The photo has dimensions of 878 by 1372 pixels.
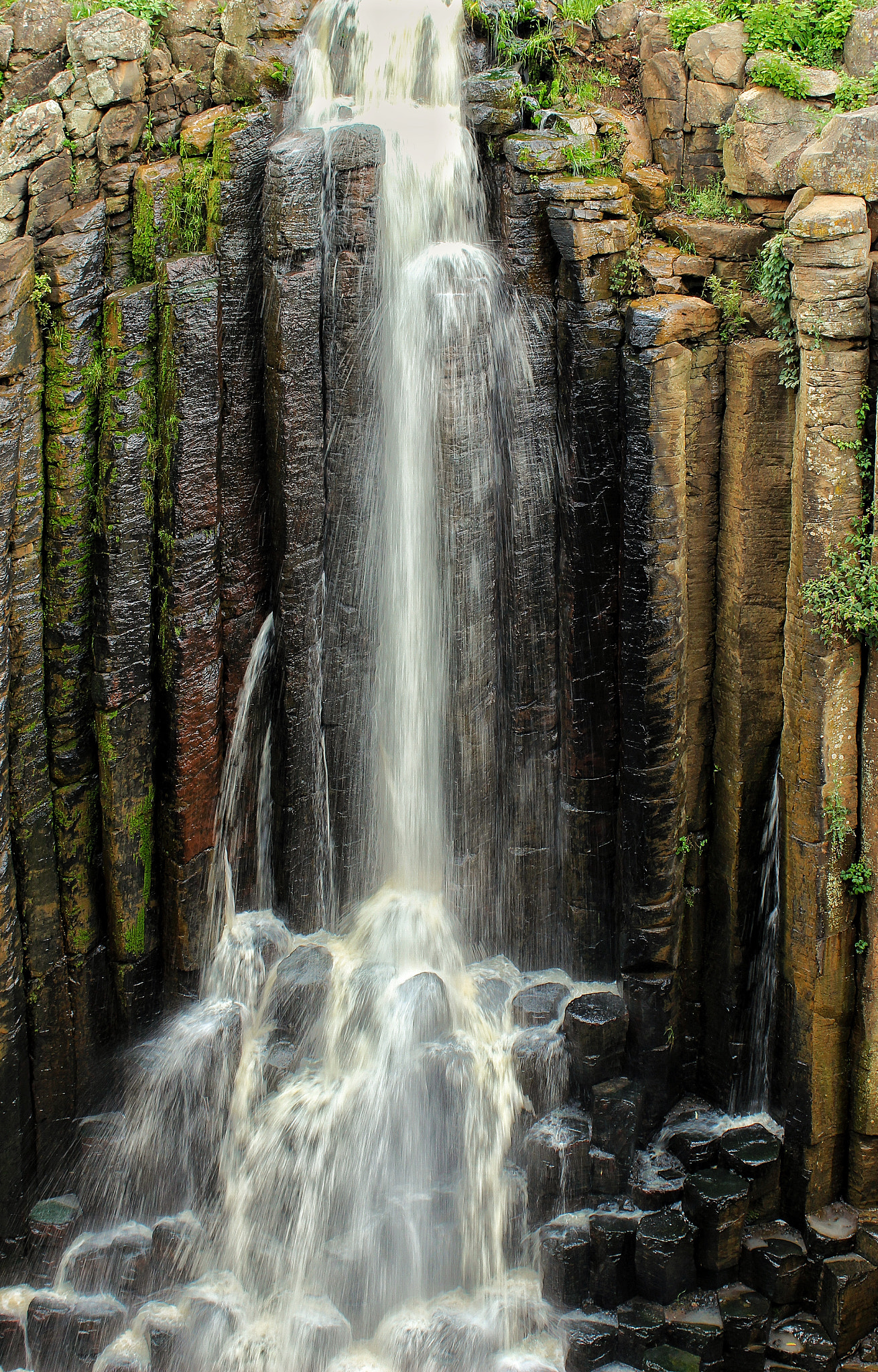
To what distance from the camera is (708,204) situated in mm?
10773

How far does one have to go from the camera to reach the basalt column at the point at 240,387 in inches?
434

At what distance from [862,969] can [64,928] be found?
678 cm

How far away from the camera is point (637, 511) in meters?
10.6

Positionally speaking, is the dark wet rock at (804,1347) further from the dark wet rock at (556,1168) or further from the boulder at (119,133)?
the boulder at (119,133)

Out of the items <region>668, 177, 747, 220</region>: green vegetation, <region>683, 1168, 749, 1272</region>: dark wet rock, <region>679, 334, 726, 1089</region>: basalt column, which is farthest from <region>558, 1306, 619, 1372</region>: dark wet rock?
<region>668, 177, 747, 220</region>: green vegetation

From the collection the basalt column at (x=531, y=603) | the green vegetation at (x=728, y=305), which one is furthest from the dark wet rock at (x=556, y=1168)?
the green vegetation at (x=728, y=305)

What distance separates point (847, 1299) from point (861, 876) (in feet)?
10.7

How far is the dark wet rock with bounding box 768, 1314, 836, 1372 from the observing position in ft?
32.5

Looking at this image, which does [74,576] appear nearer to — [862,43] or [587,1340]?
[587,1340]

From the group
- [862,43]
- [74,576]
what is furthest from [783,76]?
[74,576]

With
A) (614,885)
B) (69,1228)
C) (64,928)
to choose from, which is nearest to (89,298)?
(64,928)

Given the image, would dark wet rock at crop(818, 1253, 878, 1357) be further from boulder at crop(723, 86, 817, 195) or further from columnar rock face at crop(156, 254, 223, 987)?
boulder at crop(723, 86, 817, 195)

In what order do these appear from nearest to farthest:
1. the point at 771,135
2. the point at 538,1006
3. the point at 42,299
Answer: the point at 771,135, the point at 42,299, the point at 538,1006

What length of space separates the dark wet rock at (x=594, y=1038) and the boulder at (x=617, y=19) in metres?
8.50
